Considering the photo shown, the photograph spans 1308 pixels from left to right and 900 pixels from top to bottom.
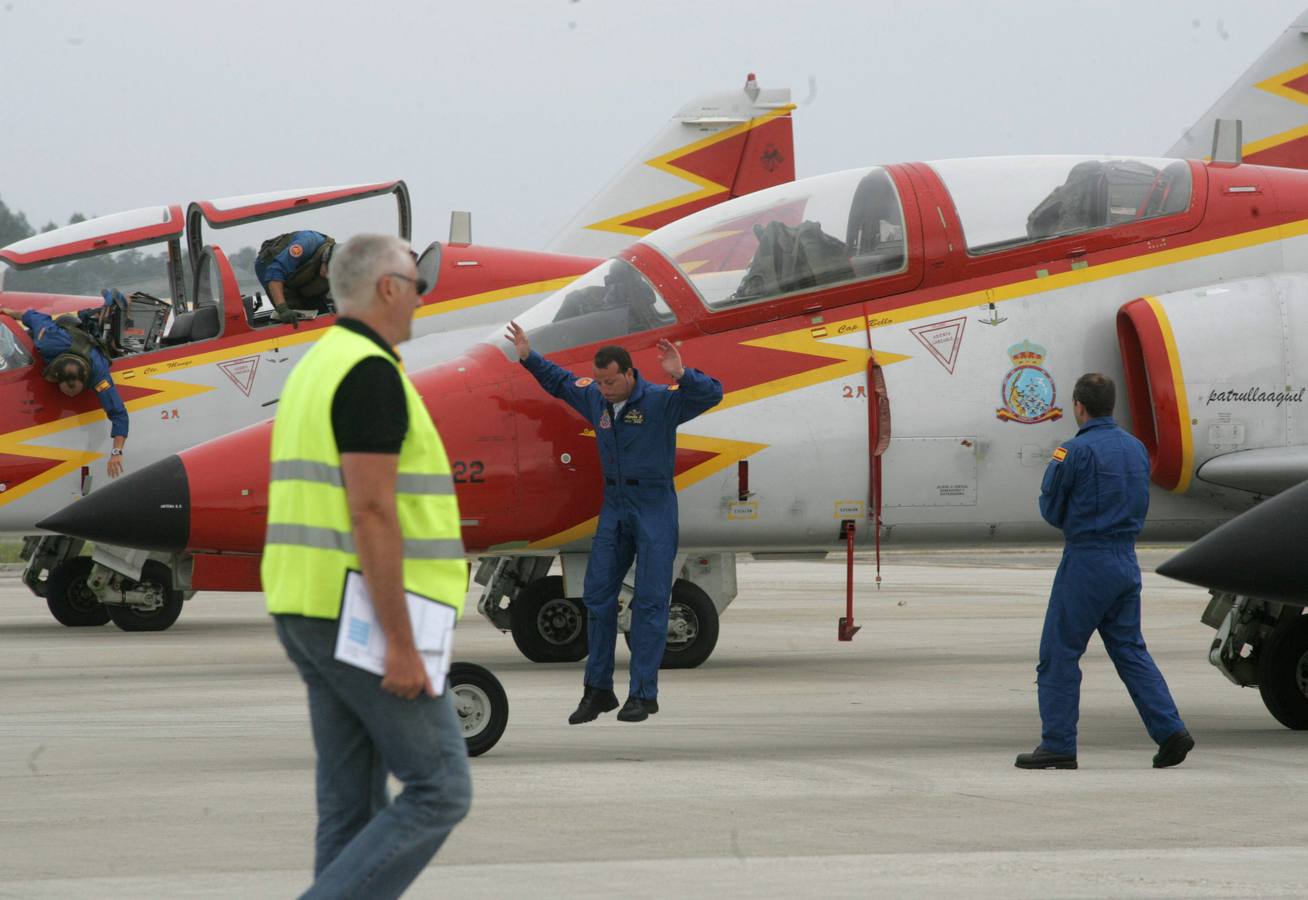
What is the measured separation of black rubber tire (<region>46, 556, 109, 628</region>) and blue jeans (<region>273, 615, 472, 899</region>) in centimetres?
1182

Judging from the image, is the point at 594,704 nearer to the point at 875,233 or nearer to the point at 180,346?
the point at 875,233

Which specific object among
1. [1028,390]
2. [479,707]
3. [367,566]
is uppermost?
[367,566]

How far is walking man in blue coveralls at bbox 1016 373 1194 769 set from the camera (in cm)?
677

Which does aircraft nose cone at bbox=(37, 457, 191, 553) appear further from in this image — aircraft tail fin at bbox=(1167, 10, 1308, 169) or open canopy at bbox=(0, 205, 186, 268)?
aircraft tail fin at bbox=(1167, 10, 1308, 169)

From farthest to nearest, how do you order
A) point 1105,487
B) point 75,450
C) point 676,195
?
point 676,195 < point 75,450 < point 1105,487

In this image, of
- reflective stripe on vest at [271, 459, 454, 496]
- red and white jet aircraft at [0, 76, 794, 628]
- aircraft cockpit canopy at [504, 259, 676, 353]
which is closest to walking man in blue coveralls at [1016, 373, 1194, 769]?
aircraft cockpit canopy at [504, 259, 676, 353]

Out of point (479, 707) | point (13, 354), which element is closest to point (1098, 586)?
point (479, 707)

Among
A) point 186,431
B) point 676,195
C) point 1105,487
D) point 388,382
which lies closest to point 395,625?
point 388,382

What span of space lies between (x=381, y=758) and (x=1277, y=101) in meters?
14.2

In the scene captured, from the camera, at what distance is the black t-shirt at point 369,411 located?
11.4 feet

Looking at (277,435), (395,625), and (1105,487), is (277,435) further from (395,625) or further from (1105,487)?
(1105,487)

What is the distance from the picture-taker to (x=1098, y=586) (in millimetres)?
6781

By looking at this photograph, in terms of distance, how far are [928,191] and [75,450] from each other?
294 inches

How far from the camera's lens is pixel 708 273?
30.2 ft
